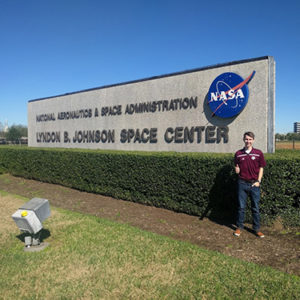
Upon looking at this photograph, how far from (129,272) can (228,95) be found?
17.4 ft

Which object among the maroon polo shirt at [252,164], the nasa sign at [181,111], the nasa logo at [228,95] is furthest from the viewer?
the nasa logo at [228,95]

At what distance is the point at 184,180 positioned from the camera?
643 centimetres

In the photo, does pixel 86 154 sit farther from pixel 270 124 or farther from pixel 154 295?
pixel 154 295

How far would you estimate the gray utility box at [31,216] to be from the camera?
426 cm

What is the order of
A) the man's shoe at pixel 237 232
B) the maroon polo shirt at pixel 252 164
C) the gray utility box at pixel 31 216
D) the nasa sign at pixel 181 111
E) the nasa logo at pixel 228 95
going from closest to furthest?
the gray utility box at pixel 31 216 → the maroon polo shirt at pixel 252 164 → the man's shoe at pixel 237 232 → the nasa sign at pixel 181 111 → the nasa logo at pixel 228 95

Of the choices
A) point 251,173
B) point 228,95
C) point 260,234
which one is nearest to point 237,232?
point 260,234

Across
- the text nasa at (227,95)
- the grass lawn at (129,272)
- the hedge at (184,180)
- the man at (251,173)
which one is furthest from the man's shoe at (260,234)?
the text nasa at (227,95)

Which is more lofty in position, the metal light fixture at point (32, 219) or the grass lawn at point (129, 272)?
the metal light fixture at point (32, 219)

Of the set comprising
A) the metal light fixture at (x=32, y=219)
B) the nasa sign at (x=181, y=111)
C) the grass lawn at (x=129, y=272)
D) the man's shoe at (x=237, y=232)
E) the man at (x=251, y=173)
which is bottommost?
the grass lawn at (x=129, y=272)

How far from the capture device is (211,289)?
3311 mm

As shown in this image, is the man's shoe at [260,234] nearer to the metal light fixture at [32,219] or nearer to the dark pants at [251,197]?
the dark pants at [251,197]

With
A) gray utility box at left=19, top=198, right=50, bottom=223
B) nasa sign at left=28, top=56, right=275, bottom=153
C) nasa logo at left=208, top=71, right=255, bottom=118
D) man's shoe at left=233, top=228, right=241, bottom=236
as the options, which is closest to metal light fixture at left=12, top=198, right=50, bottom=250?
gray utility box at left=19, top=198, right=50, bottom=223

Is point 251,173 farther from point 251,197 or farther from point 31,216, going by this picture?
point 31,216

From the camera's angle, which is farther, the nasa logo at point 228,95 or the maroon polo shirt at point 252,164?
the nasa logo at point 228,95
